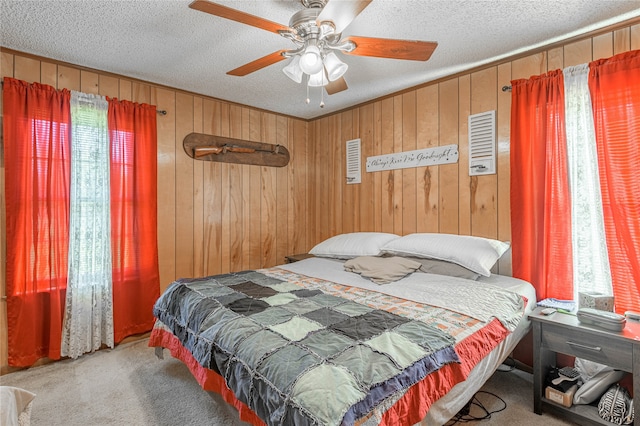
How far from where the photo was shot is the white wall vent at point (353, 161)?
12.1 ft

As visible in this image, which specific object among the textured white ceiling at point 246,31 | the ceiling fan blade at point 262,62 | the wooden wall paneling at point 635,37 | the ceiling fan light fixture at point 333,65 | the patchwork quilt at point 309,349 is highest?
the textured white ceiling at point 246,31

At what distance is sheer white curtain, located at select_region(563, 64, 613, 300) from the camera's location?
6.84 feet

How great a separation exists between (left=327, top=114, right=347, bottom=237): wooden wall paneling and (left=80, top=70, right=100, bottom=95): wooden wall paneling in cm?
243

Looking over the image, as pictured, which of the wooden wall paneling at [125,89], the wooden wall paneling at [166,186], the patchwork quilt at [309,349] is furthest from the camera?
the wooden wall paneling at [166,186]

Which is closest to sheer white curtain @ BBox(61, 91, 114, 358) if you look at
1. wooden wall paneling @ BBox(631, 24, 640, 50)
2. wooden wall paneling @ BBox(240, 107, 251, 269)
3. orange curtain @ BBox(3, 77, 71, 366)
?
orange curtain @ BBox(3, 77, 71, 366)

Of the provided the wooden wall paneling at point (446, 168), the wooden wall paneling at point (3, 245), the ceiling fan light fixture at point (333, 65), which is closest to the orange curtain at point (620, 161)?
the wooden wall paneling at point (446, 168)

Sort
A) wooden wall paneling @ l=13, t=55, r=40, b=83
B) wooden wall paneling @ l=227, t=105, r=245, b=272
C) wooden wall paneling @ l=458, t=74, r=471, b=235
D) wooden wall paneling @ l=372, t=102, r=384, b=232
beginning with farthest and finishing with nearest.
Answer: wooden wall paneling @ l=227, t=105, r=245, b=272
wooden wall paneling @ l=372, t=102, r=384, b=232
wooden wall paneling @ l=458, t=74, r=471, b=235
wooden wall paneling @ l=13, t=55, r=40, b=83

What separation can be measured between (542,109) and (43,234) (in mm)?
3852

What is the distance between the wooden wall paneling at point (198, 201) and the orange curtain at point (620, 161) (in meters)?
3.31

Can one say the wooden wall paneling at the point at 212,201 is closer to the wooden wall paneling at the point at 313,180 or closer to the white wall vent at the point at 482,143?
the wooden wall paneling at the point at 313,180

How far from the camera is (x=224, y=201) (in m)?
3.55

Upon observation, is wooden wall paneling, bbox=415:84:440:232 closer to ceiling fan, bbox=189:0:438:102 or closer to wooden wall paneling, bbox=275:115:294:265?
ceiling fan, bbox=189:0:438:102

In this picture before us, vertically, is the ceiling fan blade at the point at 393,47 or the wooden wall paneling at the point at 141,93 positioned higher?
the wooden wall paneling at the point at 141,93

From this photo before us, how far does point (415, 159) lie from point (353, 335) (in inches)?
86.7
